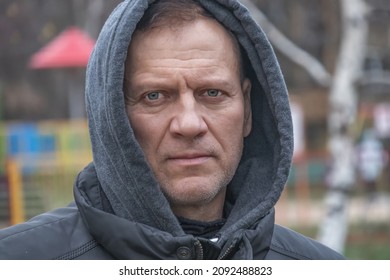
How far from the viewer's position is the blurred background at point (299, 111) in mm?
10375

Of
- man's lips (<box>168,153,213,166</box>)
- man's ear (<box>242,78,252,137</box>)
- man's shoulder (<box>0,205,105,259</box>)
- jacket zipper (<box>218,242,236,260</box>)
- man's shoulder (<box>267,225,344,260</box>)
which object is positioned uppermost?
man's ear (<box>242,78,252,137</box>)

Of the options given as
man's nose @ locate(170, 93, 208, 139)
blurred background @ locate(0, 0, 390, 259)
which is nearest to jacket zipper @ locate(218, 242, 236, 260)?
man's nose @ locate(170, 93, 208, 139)

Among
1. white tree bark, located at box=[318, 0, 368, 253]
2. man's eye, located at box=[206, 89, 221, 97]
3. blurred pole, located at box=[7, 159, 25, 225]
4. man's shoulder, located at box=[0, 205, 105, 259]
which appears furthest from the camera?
blurred pole, located at box=[7, 159, 25, 225]

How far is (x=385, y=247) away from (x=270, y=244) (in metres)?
10.3

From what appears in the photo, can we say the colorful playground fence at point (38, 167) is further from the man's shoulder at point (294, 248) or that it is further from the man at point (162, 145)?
the man at point (162, 145)

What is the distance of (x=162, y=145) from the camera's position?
7.47 ft

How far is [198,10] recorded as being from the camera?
2344mm

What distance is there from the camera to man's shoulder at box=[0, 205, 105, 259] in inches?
86.6

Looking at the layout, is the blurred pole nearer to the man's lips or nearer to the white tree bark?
the white tree bark

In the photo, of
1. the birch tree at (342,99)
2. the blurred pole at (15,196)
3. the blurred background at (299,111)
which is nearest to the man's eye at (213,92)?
the blurred background at (299,111)

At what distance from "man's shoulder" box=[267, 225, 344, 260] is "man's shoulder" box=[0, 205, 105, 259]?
1.58 feet

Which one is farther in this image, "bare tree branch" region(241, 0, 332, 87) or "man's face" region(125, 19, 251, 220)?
"bare tree branch" region(241, 0, 332, 87)

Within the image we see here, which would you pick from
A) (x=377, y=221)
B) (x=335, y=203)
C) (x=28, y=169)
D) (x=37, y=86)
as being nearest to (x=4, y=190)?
(x=28, y=169)

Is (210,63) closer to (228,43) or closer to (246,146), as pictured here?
(228,43)
